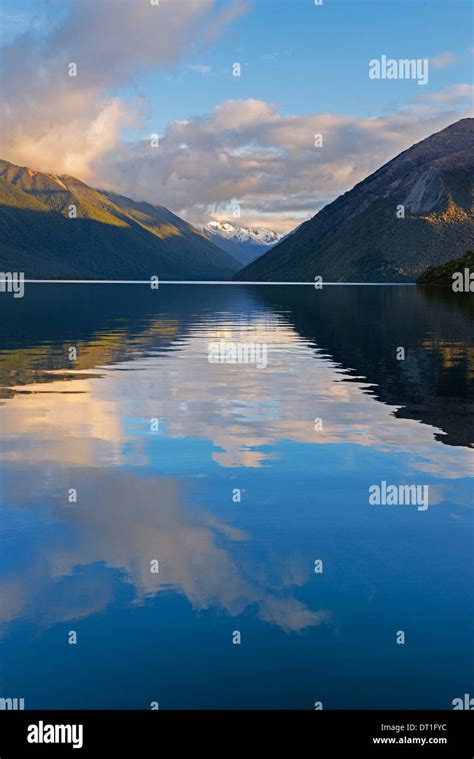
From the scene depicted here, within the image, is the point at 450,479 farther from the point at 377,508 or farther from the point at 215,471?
the point at 215,471

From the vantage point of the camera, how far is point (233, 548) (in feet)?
54.6

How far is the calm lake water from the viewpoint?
38.1ft

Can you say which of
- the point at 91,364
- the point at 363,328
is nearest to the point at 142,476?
the point at 91,364

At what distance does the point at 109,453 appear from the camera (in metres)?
25.4

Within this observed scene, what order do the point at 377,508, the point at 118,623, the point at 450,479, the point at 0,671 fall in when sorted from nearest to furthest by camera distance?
1. the point at 0,671
2. the point at 118,623
3. the point at 377,508
4. the point at 450,479

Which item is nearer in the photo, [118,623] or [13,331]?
[118,623]

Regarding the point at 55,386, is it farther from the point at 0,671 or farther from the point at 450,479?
the point at 0,671

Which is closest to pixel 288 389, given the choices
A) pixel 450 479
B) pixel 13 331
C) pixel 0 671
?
pixel 450 479

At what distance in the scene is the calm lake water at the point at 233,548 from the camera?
38.1ft

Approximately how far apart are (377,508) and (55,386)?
22.7 m

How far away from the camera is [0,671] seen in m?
11.7
